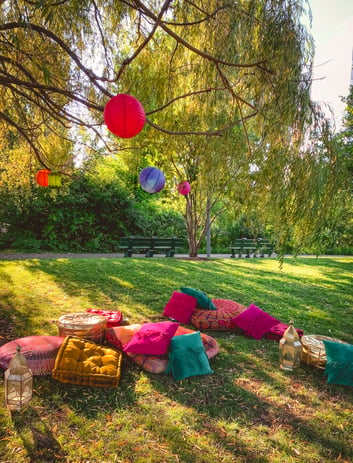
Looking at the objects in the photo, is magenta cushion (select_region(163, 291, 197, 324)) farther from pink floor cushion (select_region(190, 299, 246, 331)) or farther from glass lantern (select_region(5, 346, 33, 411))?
glass lantern (select_region(5, 346, 33, 411))

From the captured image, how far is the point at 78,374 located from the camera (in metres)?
3.01

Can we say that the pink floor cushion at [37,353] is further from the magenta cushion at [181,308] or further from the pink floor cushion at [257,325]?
the pink floor cushion at [257,325]

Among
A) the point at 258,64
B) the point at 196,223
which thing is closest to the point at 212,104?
the point at 258,64

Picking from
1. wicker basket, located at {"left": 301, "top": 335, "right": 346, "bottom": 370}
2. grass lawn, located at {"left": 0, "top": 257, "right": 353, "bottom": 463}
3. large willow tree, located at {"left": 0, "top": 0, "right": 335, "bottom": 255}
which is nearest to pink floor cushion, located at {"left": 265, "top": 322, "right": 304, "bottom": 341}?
grass lawn, located at {"left": 0, "top": 257, "right": 353, "bottom": 463}

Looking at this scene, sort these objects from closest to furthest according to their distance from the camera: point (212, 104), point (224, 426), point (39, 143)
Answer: point (224, 426) < point (212, 104) < point (39, 143)

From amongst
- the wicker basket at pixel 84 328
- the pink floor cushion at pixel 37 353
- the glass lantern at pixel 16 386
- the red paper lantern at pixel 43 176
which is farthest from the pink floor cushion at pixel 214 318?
the red paper lantern at pixel 43 176

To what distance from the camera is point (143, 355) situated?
3.51 metres

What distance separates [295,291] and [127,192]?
31.4 feet

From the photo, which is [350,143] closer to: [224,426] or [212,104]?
[212,104]

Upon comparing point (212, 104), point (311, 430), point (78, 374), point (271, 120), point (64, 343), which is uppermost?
point (212, 104)

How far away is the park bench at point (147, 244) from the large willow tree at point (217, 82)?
19.3ft

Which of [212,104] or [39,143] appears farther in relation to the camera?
[39,143]

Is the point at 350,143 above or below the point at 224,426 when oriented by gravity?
above

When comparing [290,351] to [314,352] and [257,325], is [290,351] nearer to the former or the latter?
[314,352]
